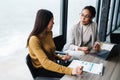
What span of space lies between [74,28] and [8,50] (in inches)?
57.9

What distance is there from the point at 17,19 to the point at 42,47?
1.39 m

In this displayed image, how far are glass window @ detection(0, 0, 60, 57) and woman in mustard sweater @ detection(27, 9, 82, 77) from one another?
2.99 ft

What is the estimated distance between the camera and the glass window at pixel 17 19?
2779 millimetres

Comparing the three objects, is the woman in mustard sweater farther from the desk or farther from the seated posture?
the seated posture

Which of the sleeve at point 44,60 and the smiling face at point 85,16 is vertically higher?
the smiling face at point 85,16

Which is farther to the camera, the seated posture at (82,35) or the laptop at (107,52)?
the seated posture at (82,35)

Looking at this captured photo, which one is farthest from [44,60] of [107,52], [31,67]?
[107,52]

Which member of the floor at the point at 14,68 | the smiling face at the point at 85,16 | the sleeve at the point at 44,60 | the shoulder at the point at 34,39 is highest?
the smiling face at the point at 85,16

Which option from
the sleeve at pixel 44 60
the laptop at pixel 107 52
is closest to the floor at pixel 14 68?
the laptop at pixel 107 52

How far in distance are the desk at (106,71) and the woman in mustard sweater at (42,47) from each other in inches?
2.2

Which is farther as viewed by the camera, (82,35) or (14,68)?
(14,68)

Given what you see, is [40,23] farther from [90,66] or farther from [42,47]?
[90,66]

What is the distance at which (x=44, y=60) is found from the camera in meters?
1.63

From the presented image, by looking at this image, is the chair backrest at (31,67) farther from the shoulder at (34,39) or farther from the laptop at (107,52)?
the laptop at (107,52)
